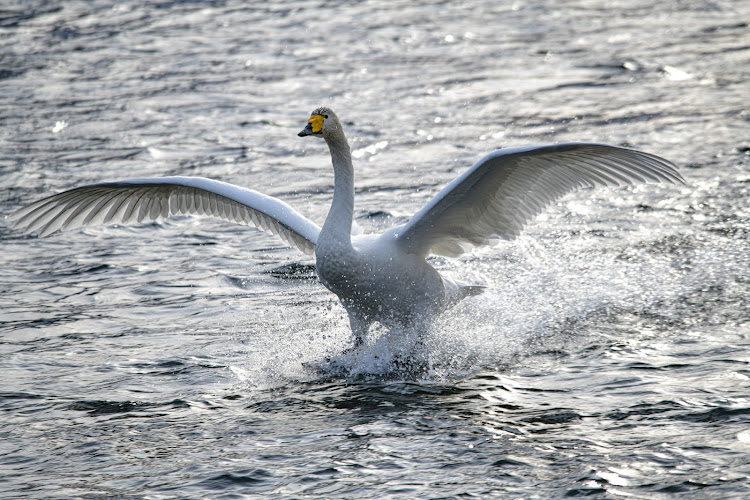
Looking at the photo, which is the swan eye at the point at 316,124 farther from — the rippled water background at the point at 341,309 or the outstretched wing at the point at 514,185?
the rippled water background at the point at 341,309

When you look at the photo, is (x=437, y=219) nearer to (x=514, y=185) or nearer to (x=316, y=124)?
(x=514, y=185)

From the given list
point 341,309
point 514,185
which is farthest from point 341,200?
point 341,309

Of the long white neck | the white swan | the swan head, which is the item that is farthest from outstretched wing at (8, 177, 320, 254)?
the swan head

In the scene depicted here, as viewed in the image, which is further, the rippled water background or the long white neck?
the long white neck

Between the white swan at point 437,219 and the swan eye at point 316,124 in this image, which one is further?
the swan eye at point 316,124

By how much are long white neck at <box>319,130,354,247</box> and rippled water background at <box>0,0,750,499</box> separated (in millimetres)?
1144

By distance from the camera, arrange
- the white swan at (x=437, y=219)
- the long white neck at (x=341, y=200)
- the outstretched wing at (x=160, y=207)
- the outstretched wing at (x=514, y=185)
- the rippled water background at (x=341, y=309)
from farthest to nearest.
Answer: the outstretched wing at (x=160, y=207) < the long white neck at (x=341, y=200) < the white swan at (x=437, y=219) < the outstretched wing at (x=514, y=185) < the rippled water background at (x=341, y=309)

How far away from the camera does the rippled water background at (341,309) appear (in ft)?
22.2

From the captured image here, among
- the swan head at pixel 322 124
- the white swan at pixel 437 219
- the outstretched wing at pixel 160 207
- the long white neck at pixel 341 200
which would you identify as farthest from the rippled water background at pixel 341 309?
the swan head at pixel 322 124

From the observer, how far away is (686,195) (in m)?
12.0

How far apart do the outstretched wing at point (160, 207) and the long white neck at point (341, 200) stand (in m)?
0.76

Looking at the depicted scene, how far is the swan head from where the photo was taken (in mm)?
8047

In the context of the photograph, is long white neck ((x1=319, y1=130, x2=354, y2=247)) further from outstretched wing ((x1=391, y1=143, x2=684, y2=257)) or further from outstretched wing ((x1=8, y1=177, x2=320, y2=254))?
outstretched wing ((x1=8, y1=177, x2=320, y2=254))

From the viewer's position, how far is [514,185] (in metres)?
8.09
